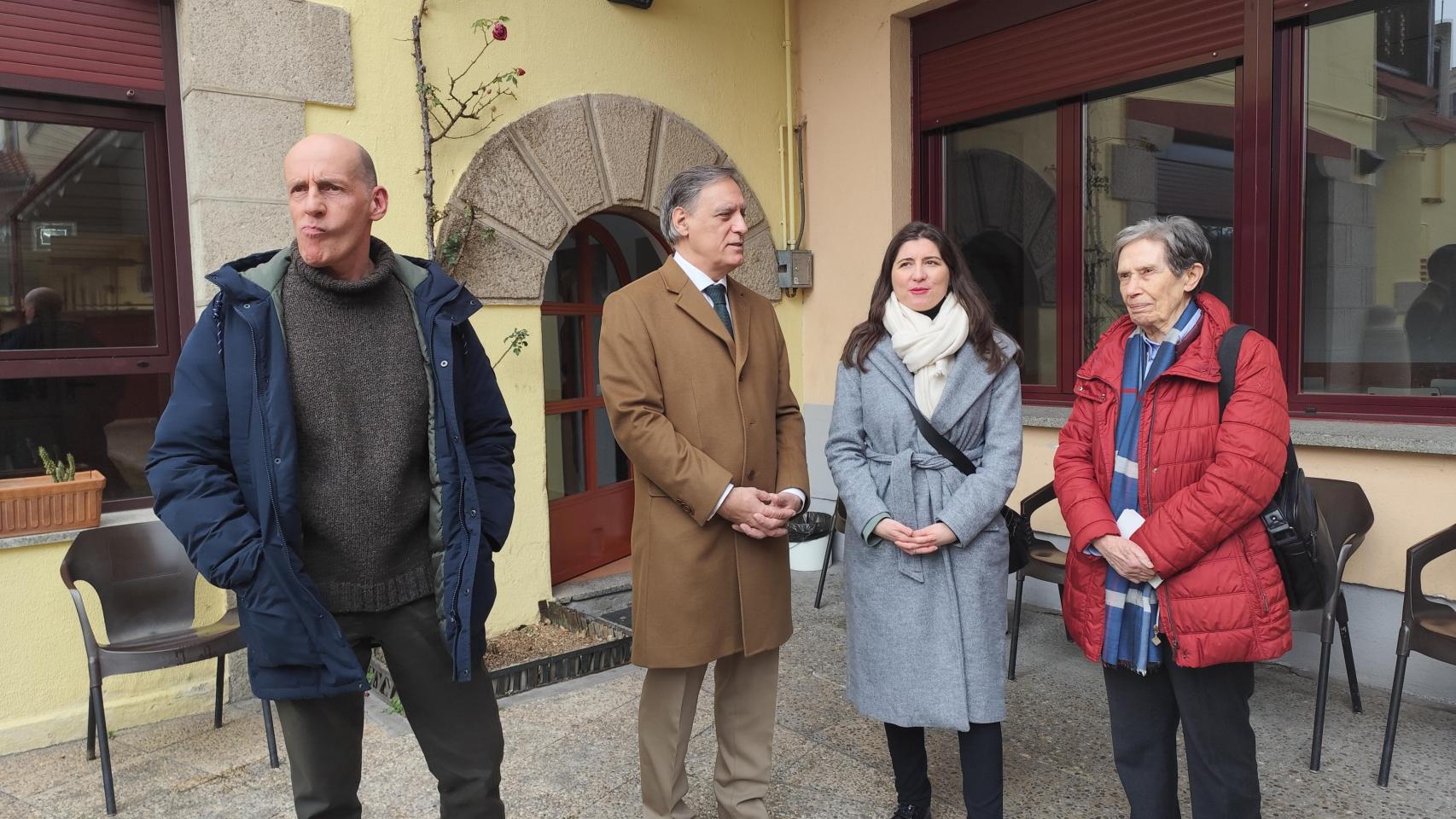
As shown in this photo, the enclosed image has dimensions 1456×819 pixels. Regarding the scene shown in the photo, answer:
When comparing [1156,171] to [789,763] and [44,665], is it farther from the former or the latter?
[44,665]

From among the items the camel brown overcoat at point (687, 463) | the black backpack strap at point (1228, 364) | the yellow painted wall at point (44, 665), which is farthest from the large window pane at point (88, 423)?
the black backpack strap at point (1228, 364)

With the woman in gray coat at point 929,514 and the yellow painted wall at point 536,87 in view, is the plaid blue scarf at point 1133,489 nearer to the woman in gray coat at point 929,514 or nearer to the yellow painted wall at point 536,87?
the woman in gray coat at point 929,514

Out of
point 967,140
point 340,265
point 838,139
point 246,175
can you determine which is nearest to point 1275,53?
point 967,140

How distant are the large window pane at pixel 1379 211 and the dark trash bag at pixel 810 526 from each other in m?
2.61

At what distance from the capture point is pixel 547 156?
4.55 meters

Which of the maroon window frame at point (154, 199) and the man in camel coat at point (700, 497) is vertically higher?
the maroon window frame at point (154, 199)

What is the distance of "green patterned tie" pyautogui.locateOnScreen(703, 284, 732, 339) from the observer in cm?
260

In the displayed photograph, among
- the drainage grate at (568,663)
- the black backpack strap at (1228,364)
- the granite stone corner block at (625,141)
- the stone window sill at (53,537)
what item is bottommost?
the drainage grate at (568,663)

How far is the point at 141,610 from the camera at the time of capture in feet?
11.3

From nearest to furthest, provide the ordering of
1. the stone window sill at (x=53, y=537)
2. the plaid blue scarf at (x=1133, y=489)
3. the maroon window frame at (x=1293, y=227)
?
the plaid blue scarf at (x=1133, y=489) < the stone window sill at (x=53, y=537) < the maroon window frame at (x=1293, y=227)

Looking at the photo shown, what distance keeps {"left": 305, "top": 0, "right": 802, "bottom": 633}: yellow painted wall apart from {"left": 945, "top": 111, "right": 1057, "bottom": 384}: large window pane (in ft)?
3.60

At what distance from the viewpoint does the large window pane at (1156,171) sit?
432 centimetres

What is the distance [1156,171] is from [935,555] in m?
3.00

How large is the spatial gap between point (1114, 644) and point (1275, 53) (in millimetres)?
3074
